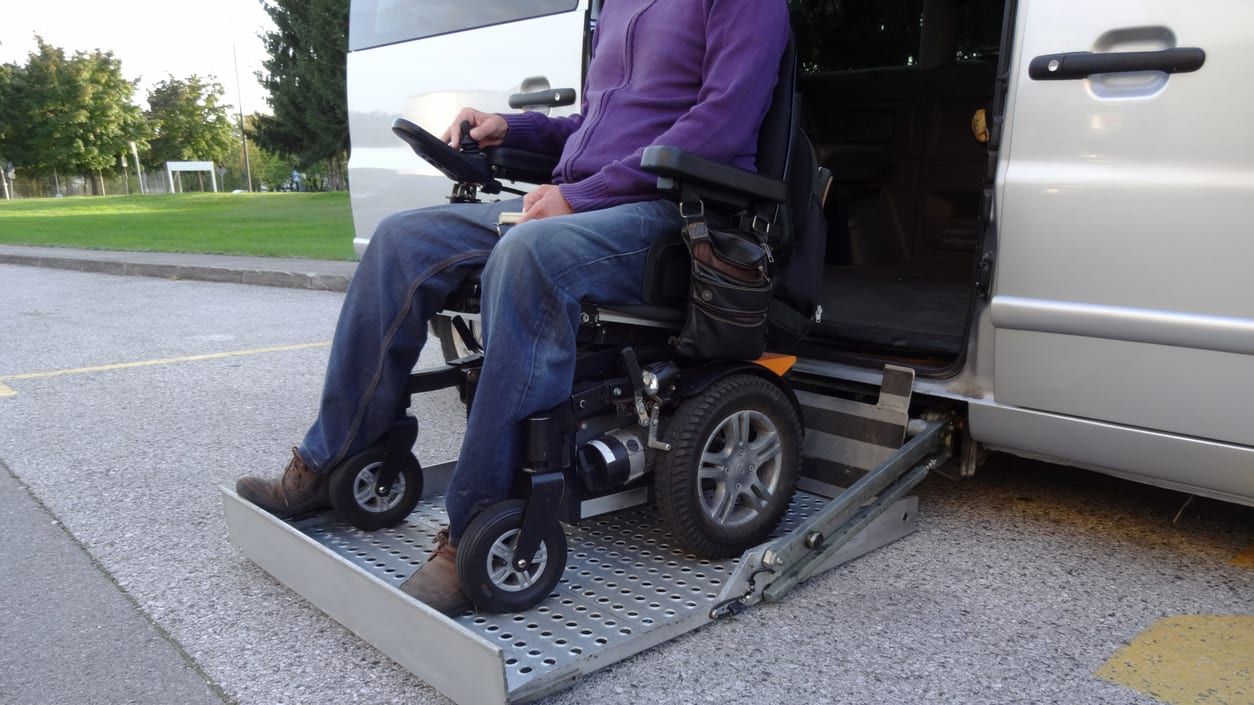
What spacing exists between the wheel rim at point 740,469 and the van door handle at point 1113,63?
1044 millimetres

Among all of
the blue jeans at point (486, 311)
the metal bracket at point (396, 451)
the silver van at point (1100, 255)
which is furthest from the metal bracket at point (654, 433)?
the silver van at point (1100, 255)

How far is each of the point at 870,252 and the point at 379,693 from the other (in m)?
3.31

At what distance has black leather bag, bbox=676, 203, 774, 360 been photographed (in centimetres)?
206

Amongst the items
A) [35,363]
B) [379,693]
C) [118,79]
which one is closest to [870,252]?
[379,693]

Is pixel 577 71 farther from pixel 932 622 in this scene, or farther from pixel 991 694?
pixel 991 694

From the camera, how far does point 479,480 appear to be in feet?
6.26

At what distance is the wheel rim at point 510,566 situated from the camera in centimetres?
190

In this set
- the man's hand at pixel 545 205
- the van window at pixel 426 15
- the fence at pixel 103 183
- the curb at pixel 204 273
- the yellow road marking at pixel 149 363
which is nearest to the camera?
the man's hand at pixel 545 205

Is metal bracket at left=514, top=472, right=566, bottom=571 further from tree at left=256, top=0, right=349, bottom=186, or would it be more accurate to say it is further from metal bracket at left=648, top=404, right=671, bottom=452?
tree at left=256, top=0, right=349, bottom=186

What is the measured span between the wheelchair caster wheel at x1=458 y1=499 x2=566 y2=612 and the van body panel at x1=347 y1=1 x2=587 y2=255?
1613mm

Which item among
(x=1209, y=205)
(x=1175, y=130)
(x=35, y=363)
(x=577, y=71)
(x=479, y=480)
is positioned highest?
Answer: (x=577, y=71)

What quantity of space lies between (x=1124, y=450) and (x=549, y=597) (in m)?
1.42

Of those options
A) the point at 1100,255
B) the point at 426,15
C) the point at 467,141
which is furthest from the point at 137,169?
the point at 1100,255

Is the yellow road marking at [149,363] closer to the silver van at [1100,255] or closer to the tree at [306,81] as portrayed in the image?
the silver van at [1100,255]
